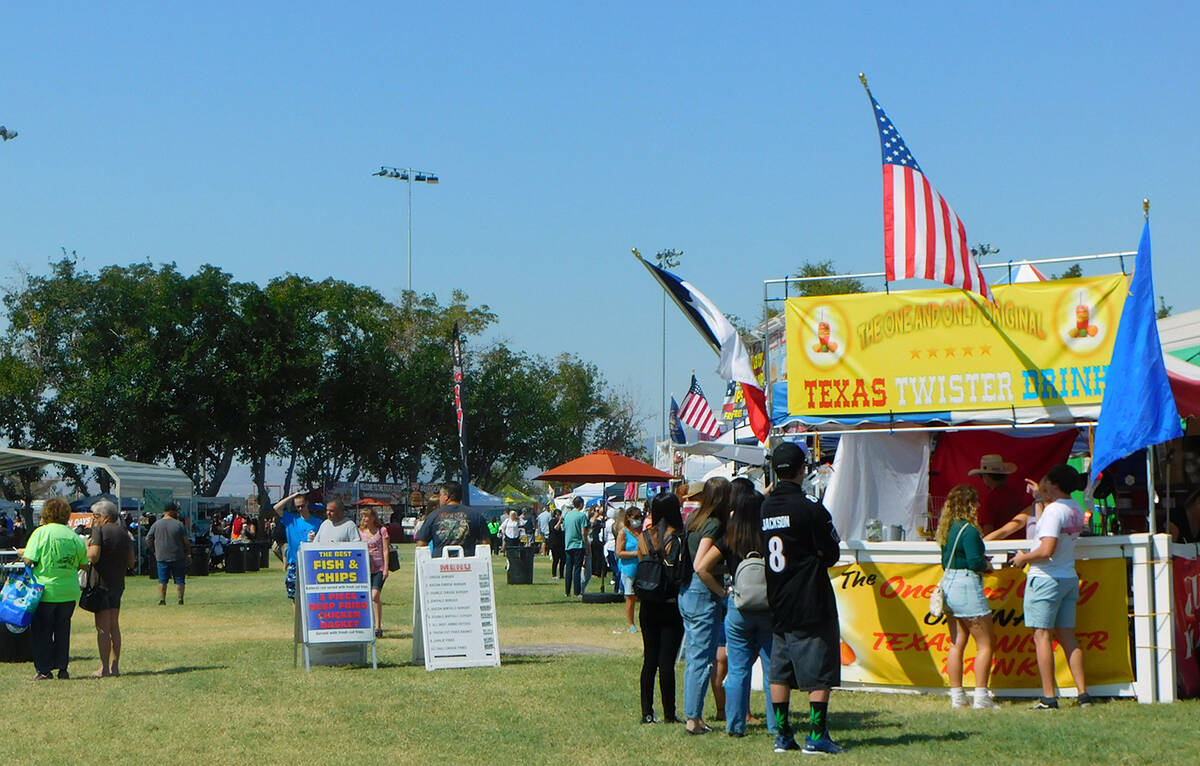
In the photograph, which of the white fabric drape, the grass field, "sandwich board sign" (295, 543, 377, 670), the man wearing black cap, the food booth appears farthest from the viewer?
the man wearing black cap

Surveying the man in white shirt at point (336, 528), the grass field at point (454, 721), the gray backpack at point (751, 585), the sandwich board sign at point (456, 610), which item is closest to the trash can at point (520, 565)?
the man in white shirt at point (336, 528)

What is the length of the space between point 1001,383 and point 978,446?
2671 millimetres

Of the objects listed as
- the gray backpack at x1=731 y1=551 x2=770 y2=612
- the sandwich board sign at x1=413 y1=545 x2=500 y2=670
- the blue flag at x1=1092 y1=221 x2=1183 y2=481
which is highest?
the blue flag at x1=1092 y1=221 x2=1183 y2=481

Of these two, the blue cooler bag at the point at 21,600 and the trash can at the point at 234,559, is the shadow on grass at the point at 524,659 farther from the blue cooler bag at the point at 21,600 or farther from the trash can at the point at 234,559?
the trash can at the point at 234,559

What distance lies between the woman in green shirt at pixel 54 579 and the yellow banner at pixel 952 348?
6.53 metres

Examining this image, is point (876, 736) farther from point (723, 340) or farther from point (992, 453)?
point (992, 453)

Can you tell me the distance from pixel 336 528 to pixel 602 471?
27.4ft

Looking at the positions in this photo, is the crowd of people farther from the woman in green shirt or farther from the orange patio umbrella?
the orange patio umbrella

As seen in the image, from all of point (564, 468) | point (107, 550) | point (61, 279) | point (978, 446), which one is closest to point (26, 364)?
point (61, 279)

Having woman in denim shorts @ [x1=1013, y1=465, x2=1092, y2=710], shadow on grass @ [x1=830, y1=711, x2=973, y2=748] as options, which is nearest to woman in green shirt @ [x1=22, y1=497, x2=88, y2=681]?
shadow on grass @ [x1=830, y1=711, x2=973, y2=748]

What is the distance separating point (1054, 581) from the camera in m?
9.45

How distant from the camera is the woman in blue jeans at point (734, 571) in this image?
26.7 feet

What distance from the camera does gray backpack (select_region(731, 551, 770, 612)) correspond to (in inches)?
316

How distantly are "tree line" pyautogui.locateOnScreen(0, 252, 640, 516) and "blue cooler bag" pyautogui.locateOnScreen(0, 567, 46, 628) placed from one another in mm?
36709
